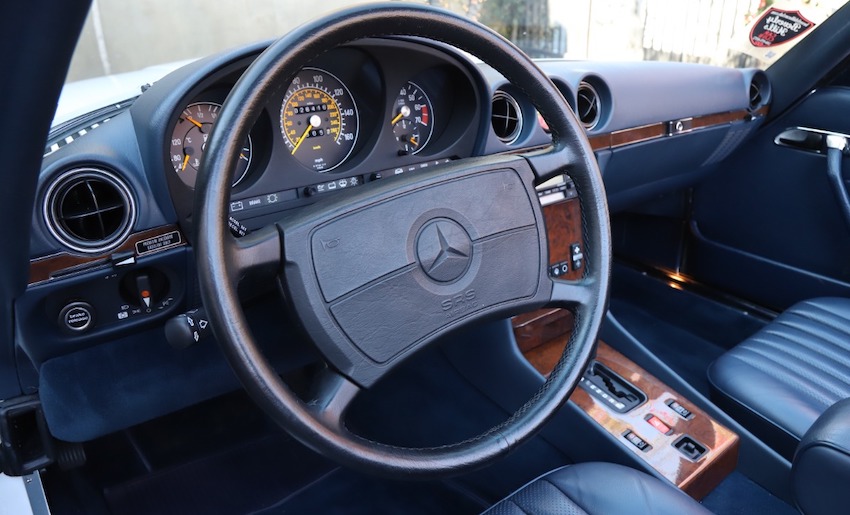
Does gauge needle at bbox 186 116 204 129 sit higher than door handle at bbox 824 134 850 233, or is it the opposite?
gauge needle at bbox 186 116 204 129

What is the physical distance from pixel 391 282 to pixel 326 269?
0.09 m

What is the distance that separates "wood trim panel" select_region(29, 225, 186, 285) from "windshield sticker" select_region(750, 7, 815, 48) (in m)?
1.99

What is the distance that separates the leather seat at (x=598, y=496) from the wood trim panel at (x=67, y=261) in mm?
734

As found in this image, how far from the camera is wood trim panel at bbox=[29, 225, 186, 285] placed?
108cm

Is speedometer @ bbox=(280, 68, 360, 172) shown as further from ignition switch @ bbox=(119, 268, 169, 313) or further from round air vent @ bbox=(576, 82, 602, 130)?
round air vent @ bbox=(576, 82, 602, 130)

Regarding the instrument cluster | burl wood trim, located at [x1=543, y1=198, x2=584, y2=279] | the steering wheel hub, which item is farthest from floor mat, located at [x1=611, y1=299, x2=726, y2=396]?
the steering wheel hub

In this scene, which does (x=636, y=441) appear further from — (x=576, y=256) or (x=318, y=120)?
(x=318, y=120)

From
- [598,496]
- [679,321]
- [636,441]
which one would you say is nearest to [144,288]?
[598,496]

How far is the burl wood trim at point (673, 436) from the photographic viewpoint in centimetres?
155

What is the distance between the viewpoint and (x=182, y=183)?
1.16m

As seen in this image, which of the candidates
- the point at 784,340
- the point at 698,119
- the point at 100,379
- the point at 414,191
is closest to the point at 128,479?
the point at 100,379

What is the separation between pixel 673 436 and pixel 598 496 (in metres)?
0.54

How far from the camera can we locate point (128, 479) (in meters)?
1.77

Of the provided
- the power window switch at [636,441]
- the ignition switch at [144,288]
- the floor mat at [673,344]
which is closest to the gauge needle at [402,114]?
the ignition switch at [144,288]
